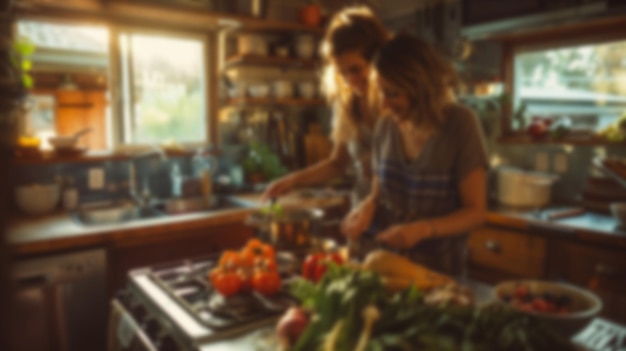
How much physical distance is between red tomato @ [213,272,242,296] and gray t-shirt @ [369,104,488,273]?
25.2 inches

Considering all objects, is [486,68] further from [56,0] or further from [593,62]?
[56,0]

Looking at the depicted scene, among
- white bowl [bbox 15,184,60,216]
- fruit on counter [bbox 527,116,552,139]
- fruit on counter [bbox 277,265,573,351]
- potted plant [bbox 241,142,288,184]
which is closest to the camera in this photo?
fruit on counter [bbox 277,265,573,351]

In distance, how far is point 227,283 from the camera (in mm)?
1471

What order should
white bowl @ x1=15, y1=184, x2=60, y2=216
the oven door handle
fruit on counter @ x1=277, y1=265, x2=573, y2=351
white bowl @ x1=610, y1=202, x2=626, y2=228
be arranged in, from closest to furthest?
1. fruit on counter @ x1=277, y1=265, x2=573, y2=351
2. the oven door handle
3. white bowl @ x1=610, y1=202, x2=626, y2=228
4. white bowl @ x1=15, y1=184, x2=60, y2=216

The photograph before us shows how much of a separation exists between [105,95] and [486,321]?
759 centimetres

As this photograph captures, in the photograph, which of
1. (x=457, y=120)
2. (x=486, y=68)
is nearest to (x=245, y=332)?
(x=457, y=120)

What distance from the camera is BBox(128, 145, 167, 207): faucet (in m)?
3.30

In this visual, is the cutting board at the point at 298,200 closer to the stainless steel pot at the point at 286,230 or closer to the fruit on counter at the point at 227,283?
the stainless steel pot at the point at 286,230

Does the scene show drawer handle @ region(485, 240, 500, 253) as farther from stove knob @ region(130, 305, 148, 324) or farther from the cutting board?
stove knob @ region(130, 305, 148, 324)

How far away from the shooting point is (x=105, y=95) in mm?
7402

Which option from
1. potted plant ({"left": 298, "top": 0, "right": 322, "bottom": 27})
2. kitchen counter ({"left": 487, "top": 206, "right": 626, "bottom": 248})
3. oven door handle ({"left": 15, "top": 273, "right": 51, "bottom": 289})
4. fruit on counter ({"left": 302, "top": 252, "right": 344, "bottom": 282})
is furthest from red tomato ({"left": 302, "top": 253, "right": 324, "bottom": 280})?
potted plant ({"left": 298, "top": 0, "right": 322, "bottom": 27})

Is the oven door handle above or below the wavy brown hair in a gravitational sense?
below

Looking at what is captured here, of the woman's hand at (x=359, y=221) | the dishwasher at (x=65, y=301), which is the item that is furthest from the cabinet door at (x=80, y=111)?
the woman's hand at (x=359, y=221)

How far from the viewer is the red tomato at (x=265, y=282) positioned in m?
1.49
